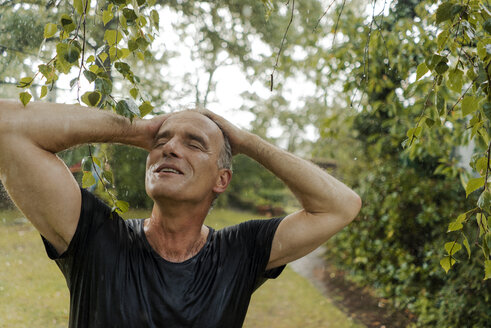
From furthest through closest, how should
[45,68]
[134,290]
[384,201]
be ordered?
[384,201], [134,290], [45,68]

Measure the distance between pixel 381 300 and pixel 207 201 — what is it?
11.5 feet

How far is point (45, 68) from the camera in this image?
3.82ft

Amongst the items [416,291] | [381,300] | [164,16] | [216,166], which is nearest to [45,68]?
[216,166]

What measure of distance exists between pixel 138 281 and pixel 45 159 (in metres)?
0.43

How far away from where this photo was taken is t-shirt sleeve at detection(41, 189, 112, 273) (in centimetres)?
127

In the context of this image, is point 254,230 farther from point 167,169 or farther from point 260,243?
point 167,169

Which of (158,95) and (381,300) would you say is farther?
(381,300)

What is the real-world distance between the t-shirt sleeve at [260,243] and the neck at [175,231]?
17 cm

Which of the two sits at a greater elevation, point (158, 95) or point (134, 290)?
point (158, 95)

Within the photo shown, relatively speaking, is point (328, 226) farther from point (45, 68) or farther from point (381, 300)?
point (381, 300)

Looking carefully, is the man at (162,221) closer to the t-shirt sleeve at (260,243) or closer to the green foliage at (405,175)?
the t-shirt sleeve at (260,243)

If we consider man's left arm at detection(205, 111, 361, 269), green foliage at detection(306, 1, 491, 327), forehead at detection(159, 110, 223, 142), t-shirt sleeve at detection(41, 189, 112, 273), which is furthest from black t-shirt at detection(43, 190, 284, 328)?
green foliage at detection(306, 1, 491, 327)

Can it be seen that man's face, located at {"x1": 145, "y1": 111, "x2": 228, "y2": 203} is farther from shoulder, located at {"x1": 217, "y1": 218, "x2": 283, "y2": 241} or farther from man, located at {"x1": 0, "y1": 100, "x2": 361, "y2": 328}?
shoulder, located at {"x1": 217, "y1": 218, "x2": 283, "y2": 241}

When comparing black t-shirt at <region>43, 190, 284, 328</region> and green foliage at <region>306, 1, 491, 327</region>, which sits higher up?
green foliage at <region>306, 1, 491, 327</region>
